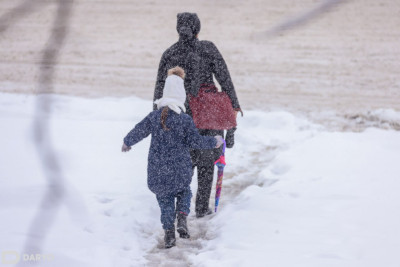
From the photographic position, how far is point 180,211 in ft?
11.1

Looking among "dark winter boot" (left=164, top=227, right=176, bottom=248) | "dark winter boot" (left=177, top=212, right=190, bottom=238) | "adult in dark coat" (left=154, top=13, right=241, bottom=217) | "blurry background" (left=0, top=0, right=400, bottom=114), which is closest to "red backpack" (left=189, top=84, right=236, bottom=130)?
"adult in dark coat" (left=154, top=13, right=241, bottom=217)

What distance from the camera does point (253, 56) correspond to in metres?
10.0

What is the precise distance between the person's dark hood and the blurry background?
384 cm

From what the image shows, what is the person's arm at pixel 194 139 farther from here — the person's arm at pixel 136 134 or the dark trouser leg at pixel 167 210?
the dark trouser leg at pixel 167 210

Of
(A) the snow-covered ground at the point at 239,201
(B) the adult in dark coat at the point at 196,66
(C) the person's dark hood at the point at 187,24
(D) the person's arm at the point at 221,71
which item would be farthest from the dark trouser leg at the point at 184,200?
(C) the person's dark hood at the point at 187,24

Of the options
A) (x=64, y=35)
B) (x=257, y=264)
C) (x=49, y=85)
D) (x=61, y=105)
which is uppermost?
(x=64, y=35)

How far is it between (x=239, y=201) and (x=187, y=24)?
152 cm

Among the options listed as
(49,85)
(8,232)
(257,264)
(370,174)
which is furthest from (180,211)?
(49,85)

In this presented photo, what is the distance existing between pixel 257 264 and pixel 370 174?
6.62 feet

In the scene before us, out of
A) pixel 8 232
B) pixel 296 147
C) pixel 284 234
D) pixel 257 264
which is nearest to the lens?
pixel 257 264

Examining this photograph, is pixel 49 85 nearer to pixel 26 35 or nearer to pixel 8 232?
pixel 8 232

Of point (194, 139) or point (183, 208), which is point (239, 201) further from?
point (194, 139)

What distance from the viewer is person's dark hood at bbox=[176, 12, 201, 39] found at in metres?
3.49

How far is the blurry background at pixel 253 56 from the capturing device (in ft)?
26.8
